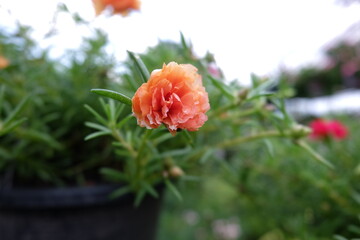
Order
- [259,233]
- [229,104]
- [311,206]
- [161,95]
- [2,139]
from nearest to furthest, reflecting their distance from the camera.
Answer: [161,95], [229,104], [2,139], [311,206], [259,233]

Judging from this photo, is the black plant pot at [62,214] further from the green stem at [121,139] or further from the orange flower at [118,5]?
the orange flower at [118,5]

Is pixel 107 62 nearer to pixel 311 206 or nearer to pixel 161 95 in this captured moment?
pixel 161 95

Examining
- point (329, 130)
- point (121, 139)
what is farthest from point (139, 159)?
point (329, 130)

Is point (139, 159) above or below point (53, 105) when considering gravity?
below

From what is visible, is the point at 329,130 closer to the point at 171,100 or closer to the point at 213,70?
the point at 213,70

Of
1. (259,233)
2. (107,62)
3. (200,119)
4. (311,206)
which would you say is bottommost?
(259,233)

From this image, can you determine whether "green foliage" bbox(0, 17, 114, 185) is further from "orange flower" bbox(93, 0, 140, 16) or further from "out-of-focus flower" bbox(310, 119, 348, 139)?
"out-of-focus flower" bbox(310, 119, 348, 139)

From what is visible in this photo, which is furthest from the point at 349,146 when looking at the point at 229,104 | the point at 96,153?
the point at 96,153
